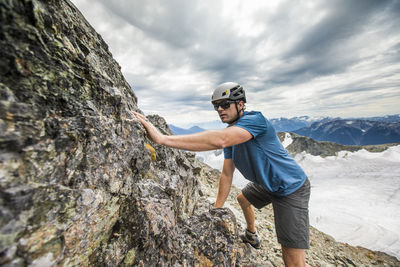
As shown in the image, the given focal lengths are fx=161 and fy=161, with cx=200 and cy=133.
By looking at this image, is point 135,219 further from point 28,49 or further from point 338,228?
point 338,228

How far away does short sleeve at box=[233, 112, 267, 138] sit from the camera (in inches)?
158

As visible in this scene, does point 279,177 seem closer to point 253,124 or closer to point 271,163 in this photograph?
point 271,163

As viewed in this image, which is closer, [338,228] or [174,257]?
[174,257]

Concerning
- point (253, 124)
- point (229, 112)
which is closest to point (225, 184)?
point (229, 112)

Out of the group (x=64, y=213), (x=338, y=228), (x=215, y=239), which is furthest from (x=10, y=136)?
(x=338, y=228)

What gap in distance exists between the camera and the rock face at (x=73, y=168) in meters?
2.32

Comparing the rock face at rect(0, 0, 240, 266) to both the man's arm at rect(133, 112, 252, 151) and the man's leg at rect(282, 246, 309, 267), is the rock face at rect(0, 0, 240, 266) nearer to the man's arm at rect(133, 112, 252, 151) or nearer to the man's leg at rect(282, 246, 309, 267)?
the man's arm at rect(133, 112, 252, 151)

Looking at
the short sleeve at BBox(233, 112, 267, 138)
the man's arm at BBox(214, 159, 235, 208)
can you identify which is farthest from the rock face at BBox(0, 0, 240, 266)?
the short sleeve at BBox(233, 112, 267, 138)

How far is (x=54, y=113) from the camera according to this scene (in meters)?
2.97

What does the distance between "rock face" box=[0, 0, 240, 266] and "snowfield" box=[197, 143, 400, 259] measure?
5729cm

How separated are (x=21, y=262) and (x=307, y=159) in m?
227

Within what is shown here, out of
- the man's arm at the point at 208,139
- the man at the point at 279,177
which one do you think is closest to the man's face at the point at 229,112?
the man at the point at 279,177

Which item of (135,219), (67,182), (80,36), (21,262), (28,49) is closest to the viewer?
(21,262)

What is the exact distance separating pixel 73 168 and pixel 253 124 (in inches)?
157
